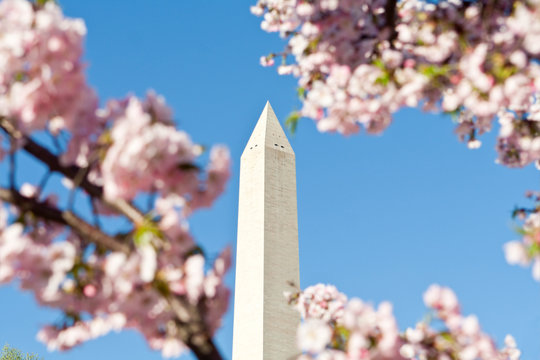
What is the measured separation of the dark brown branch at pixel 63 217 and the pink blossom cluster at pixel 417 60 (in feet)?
7.71

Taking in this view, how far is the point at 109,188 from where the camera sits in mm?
3396

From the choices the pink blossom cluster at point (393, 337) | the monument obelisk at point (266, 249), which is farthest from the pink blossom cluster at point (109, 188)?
the monument obelisk at point (266, 249)

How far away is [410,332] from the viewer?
14.7 feet

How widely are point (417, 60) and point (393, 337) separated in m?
2.59

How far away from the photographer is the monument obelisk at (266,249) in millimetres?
21531

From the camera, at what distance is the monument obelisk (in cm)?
2153

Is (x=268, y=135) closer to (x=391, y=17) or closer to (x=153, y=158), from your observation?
(x=391, y=17)

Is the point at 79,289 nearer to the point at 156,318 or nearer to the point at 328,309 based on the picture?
the point at 156,318

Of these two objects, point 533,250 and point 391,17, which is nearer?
point 533,250

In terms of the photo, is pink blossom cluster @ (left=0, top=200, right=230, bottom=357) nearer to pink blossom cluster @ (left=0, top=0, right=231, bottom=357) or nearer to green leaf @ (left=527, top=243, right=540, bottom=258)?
pink blossom cluster @ (left=0, top=0, right=231, bottom=357)

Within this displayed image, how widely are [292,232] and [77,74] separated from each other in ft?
67.2

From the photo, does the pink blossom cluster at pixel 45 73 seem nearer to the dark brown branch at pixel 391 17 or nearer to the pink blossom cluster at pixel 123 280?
the pink blossom cluster at pixel 123 280

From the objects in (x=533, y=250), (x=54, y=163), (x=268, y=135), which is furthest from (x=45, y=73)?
(x=268, y=135)

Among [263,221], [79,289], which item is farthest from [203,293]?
[263,221]
